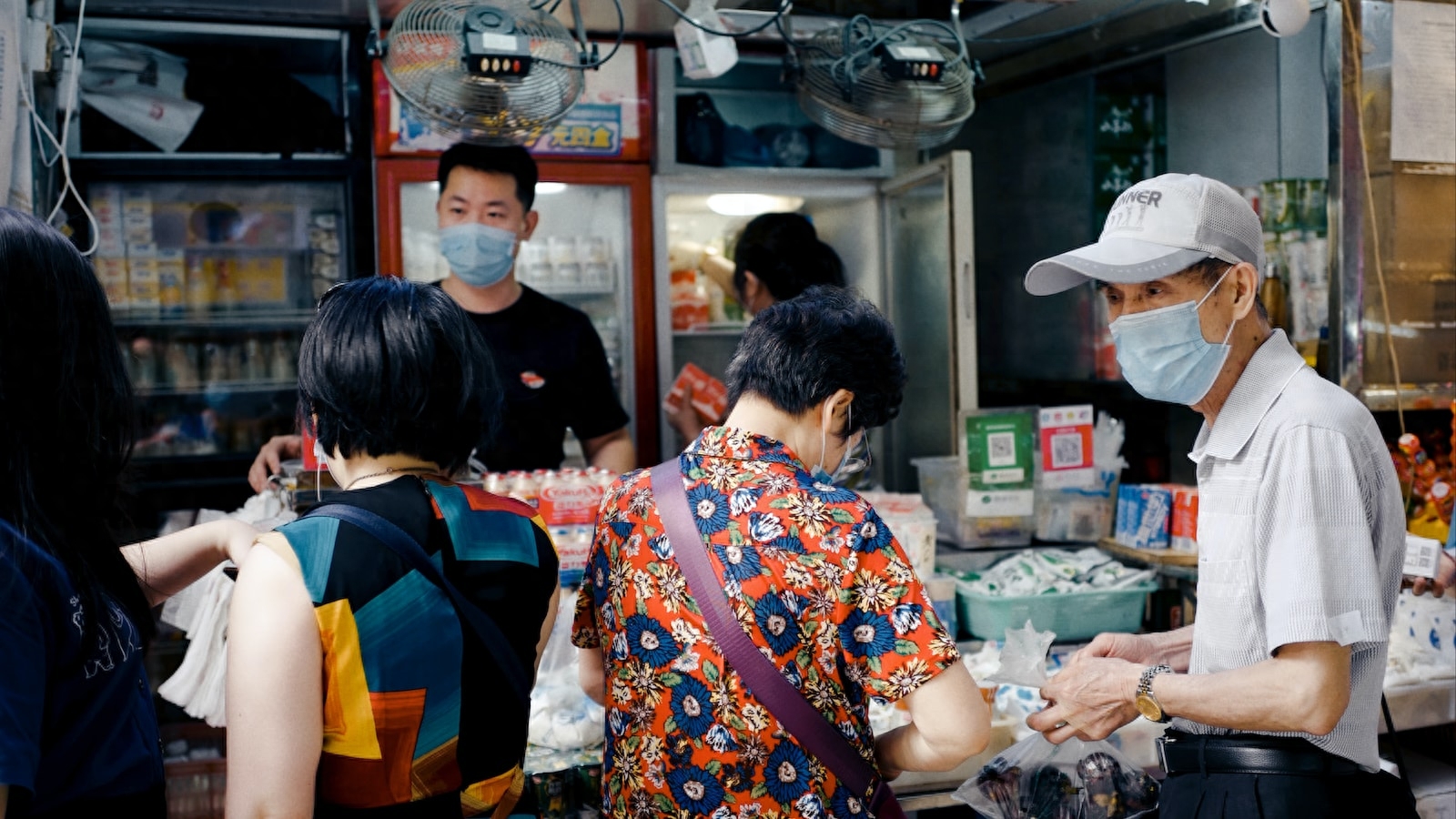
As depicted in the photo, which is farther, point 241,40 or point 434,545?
point 241,40

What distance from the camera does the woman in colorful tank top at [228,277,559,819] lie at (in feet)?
4.38

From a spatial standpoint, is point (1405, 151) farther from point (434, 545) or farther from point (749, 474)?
point (434, 545)

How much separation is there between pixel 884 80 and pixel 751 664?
204 centimetres

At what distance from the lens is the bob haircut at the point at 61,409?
1.20 metres

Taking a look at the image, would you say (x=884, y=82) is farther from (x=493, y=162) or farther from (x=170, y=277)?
(x=170, y=277)

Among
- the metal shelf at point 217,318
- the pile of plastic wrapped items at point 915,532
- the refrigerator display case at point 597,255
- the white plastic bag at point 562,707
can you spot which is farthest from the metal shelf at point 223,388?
the pile of plastic wrapped items at point 915,532

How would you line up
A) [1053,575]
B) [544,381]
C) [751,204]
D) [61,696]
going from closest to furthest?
[61,696], [1053,575], [544,381], [751,204]

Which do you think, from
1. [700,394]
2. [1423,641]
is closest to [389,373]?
[700,394]

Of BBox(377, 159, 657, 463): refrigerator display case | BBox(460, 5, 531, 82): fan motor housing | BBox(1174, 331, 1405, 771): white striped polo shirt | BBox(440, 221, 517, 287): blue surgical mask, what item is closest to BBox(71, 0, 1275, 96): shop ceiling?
BBox(377, 159, 657, 463): refrigerator display case

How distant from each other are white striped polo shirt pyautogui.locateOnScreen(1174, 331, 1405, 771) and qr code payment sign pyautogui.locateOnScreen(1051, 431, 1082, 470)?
161 centimetres

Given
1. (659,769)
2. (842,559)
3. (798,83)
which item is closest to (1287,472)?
(842,559)

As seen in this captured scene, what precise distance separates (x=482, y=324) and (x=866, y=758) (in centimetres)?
225

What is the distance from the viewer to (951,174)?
143 inches

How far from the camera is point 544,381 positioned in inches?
142
